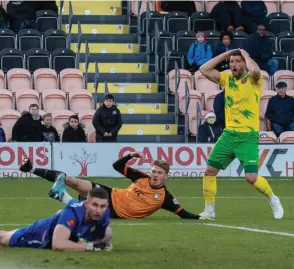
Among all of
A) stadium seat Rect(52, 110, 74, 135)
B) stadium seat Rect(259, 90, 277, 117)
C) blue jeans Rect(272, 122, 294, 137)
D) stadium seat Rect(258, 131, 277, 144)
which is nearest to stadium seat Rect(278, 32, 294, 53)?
stadium seat Rect(259, 90, 277, 117)

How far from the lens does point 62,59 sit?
2809cm

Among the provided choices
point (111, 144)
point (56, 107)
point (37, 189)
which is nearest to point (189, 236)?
point (37, 189)

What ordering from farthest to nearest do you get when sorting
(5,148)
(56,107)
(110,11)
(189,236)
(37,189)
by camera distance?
(110,11) < (56,107) < (5,148) < (37,189) < (189,236)

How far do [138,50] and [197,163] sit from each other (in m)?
5.97

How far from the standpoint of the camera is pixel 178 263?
1091cm

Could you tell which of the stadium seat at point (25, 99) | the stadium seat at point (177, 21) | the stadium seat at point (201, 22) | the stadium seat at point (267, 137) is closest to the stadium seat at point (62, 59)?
the stadium seat at point (25, 99)

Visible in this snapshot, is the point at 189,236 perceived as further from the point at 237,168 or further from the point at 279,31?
the point at 279,31

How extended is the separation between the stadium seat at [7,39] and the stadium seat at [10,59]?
622 millimetres

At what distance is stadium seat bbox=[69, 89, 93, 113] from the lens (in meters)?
26.8

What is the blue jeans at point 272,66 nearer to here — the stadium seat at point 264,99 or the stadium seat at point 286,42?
the stadium seat at point 264,99

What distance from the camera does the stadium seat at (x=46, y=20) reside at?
29.1 metres

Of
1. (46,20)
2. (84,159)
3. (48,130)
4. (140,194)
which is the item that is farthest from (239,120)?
(46,20)

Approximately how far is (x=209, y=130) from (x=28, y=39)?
221 inches

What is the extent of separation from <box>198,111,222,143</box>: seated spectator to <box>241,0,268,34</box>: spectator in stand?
5.62 metres
